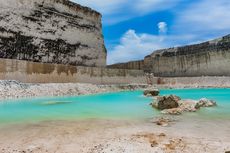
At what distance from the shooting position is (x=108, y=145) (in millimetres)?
3762

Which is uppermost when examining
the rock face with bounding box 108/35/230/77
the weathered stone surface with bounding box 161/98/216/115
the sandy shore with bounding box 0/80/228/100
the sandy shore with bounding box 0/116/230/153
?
the rock face with bounding box 108/35/230/77

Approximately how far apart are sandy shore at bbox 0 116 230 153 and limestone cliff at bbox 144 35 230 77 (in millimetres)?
25594

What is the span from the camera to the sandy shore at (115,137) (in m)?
3.59

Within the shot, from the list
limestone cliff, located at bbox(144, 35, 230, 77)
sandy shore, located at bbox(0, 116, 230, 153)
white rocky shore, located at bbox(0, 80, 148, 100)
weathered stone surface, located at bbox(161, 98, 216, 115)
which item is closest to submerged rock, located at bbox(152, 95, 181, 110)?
weathered stone surface, located at bbox(161, 98, 216, 115)

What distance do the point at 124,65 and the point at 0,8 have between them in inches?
881

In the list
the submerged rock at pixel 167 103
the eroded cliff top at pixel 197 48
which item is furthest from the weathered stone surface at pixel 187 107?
the eroded cliff top at pixel 197 48

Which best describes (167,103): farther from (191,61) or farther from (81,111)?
(191,61)

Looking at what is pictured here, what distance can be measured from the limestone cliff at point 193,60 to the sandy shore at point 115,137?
25594 millimetres

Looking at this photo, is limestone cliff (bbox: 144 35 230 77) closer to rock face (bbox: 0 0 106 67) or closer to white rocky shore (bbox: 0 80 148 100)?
rock face (bbox: 0 0 106 67)

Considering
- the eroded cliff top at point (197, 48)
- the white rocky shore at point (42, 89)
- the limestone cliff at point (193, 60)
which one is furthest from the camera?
the limestone cliff at point (193, 60)

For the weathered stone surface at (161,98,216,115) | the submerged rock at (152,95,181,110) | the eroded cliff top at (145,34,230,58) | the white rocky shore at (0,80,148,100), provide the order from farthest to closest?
1. the eroded cliff top at (145,34,230,58)
2. the white rocky shore at (0,80,148,100)
3. the submerged rock at (152,95,181,110)
4. the weathered stone surface at (161,98,216,115)

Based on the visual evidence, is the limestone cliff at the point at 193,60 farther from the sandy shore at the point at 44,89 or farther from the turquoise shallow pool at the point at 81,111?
the turquoise shallow pool at the point at 81,111

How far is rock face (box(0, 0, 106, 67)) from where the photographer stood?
18.6 metres

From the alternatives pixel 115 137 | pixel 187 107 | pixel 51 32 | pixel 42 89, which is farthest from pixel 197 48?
pixel 115 137
